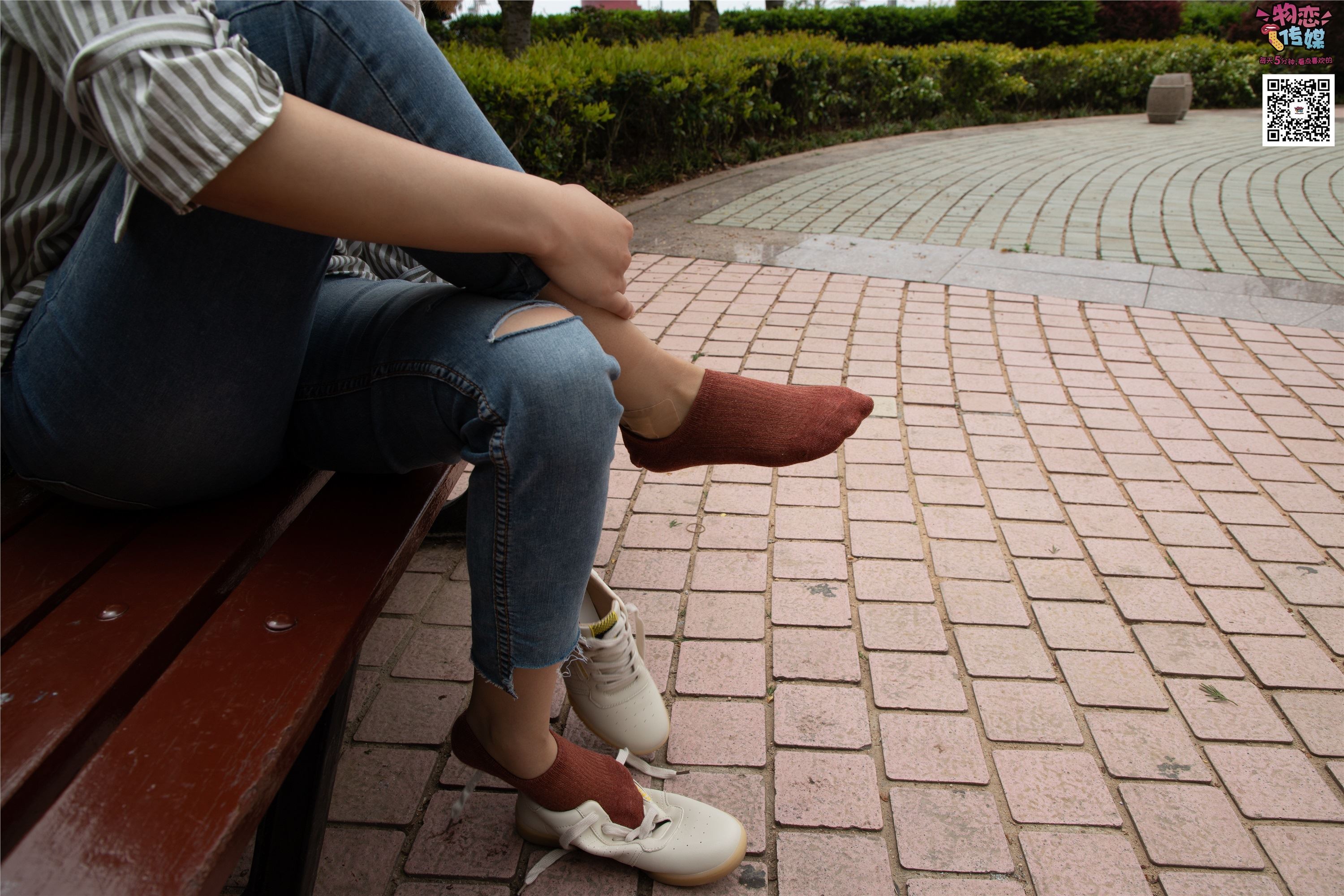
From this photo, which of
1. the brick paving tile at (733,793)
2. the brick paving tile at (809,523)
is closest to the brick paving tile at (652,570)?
the brick paving tile at (809,523)

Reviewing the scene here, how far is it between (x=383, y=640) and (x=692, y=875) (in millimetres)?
889

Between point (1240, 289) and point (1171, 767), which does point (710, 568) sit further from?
point (1240, 289)

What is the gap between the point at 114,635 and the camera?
0.99 meters

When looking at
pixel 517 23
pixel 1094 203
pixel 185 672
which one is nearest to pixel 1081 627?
pixel 185 672

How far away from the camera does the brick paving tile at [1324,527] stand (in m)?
2.34

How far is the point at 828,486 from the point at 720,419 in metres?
1.20

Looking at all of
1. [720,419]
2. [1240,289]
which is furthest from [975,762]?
[1240,289]

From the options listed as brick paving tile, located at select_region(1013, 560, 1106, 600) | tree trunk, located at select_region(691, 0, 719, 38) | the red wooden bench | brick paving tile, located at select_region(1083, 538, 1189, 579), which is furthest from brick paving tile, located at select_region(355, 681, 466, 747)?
tree trunk, located at select_region(691, 0, 719, 38)

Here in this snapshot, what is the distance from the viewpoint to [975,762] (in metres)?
1.64

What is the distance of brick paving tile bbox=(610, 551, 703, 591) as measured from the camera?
2164 millimetres

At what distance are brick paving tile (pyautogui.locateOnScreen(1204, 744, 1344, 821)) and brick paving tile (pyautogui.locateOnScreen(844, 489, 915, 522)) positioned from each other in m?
0.92

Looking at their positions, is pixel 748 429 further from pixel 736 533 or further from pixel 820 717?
pixel 736 533

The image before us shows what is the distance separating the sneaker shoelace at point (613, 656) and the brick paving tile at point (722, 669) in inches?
9.7

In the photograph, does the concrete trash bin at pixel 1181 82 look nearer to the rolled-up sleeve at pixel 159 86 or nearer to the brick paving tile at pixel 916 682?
the brick paving tile at pixel 916 682
